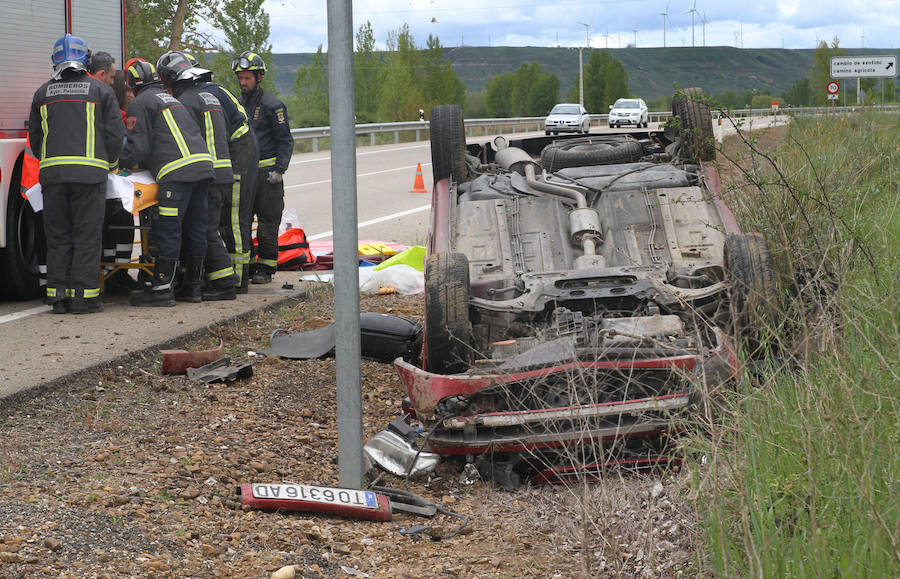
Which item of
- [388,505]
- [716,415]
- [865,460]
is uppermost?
[865,460]

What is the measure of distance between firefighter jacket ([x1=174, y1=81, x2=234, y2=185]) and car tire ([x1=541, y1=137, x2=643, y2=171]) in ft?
8.42

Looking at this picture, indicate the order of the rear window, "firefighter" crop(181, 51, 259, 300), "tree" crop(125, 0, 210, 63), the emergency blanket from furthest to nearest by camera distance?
1. the rear window
2. "tree" crop(125, 0, 210, 63)
3. "firefighter" crop(181, 51, 259, 300)
4. the emergency blanket

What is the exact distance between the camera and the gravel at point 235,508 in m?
3.41

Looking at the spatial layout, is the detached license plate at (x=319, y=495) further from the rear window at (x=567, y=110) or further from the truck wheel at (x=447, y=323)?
the rear window at (x=567, y=110)

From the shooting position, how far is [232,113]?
8.44 metres

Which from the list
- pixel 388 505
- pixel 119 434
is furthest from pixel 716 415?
pixel 119 434

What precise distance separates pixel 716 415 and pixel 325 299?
15.7ft

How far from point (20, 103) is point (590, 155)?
14.6 ft

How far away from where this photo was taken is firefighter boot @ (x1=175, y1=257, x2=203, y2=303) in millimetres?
7922

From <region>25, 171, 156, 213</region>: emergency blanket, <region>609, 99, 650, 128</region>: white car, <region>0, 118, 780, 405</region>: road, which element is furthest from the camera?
<region>609, 99, 650, 128</region>: white car

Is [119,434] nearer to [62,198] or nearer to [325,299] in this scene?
[62,198]

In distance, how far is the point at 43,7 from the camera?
7.91 m

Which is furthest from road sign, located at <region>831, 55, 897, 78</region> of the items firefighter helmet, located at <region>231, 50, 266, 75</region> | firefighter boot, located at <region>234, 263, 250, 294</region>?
firefighter boot, located at <region>234, 263, 250, 294</region>

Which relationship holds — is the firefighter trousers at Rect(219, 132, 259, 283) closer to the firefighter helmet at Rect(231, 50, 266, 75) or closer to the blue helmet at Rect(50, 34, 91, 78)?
the firefighter helmet at Rect(231, 50, 266, 75)
